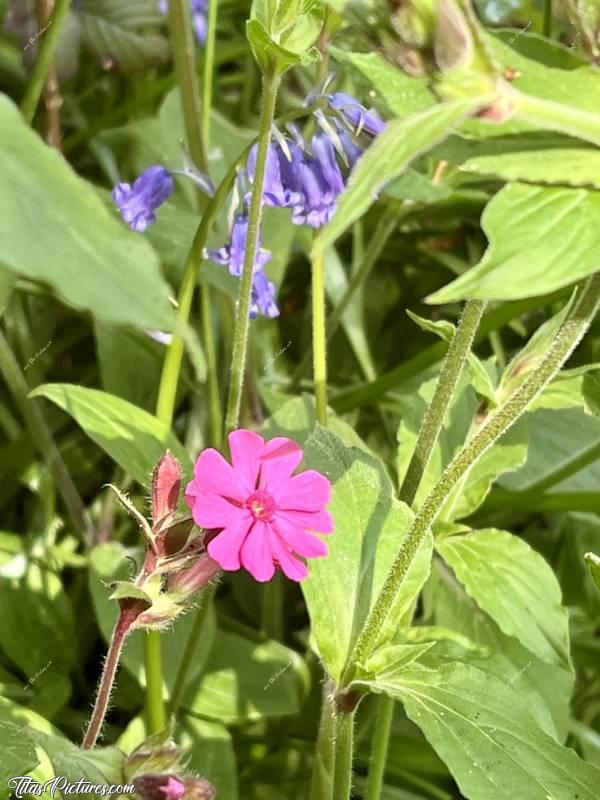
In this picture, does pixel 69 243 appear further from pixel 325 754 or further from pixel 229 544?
pixel 325 754

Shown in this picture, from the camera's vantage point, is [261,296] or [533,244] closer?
[533,244]

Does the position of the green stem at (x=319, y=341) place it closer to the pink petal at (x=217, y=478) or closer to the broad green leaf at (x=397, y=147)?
the pink petal at (x=217, y=478)

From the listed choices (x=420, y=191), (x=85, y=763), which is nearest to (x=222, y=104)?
(x=420, y=191)

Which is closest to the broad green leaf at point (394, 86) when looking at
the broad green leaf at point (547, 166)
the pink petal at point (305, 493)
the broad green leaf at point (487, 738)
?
the broad green leaf at point (547, 166)

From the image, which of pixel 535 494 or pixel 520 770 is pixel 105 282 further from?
pixel 535 494

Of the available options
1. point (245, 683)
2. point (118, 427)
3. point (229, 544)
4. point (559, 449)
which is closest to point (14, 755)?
point (229, 544)

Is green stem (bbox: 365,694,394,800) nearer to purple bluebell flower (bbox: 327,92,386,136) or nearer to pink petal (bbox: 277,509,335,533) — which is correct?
pink petal (bbox: 277,509,335,533)

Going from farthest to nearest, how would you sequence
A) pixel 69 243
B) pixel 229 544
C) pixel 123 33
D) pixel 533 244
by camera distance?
1. pixel 123 33
2. pixel 229 544
3. pixel 533 244
4. pixel 69 243
